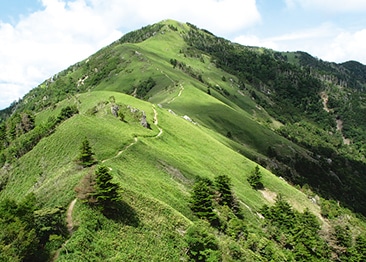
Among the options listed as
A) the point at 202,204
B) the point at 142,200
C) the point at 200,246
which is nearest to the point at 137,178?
the point at 142,200

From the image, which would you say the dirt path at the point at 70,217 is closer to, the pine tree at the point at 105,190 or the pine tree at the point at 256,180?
the pine tree at the point at 105,190

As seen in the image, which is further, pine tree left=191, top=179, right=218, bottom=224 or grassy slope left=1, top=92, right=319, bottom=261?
pine tree left=191, top=179, right=218, bottom=224

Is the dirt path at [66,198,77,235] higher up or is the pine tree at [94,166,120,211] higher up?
the pine tree at [94,166,120,211]

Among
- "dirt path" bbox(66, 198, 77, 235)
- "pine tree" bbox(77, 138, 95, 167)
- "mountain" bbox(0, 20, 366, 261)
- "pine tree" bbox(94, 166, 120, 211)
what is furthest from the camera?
"pine tree" bbox(77, 138, 95, 167)

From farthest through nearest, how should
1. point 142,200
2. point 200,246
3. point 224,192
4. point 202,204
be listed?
point 224,192, point 202,204, point 142,200, point 200,246

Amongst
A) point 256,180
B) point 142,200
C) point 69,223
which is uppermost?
point 142,200

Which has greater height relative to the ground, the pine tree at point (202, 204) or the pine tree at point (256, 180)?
the pine tree at point (202, 204)

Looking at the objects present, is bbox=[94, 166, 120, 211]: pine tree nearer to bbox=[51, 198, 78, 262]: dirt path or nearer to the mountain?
the mountain

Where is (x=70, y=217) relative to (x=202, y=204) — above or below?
above

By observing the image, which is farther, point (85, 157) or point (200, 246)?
point (85, 157)

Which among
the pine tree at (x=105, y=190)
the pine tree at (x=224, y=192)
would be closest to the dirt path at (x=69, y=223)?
the pine tree at (x=105, y=190)

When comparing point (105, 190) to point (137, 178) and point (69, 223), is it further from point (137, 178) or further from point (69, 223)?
point (137, 178)

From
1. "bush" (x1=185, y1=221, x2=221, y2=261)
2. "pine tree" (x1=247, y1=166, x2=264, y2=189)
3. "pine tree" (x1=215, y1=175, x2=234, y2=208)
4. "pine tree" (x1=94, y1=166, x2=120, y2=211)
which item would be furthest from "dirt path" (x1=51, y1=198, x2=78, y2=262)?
"pine tree" (x1=247, y1=166, x2=264, y2=189)

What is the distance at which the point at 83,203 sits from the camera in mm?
41625
